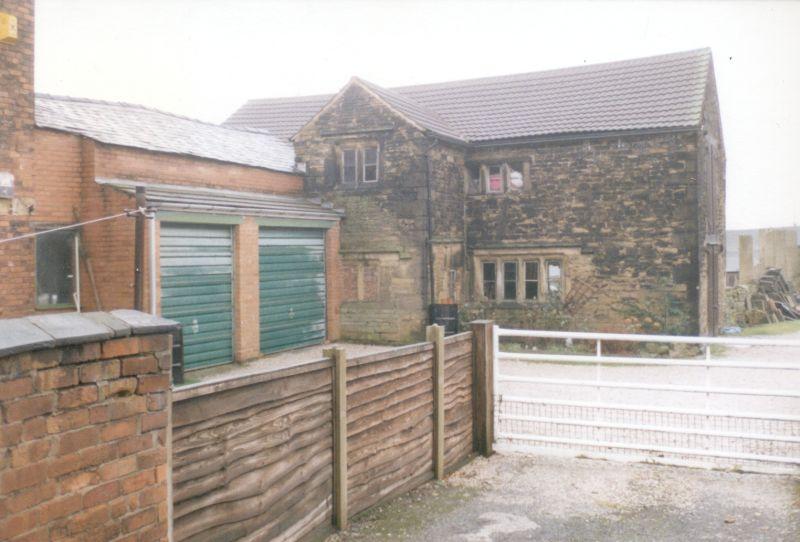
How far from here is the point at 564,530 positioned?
5598 millimetres

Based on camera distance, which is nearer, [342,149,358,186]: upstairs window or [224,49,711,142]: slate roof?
[224,49,711,142]: slate roof

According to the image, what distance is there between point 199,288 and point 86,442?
462 inches

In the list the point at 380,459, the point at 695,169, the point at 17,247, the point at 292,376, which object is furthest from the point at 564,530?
the point at 695,169

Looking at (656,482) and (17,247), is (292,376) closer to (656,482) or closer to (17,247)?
(656,482)

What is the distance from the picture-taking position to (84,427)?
9.62 ft

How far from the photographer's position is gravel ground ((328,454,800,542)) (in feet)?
18.0

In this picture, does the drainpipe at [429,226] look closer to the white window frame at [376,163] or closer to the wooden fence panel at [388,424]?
the white window frame at [376,163]

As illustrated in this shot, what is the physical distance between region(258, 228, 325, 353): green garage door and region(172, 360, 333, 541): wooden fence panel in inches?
438

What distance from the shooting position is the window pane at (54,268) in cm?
1358

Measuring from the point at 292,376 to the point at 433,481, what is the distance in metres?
2.54

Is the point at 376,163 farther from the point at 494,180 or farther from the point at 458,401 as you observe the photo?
the point at 458,401

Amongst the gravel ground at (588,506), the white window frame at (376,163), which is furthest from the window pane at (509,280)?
the gravel ground at (588,506)

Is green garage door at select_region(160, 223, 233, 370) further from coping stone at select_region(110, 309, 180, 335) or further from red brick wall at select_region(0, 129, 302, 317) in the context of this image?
coping stone at select_region(110, 309, 180, 335)

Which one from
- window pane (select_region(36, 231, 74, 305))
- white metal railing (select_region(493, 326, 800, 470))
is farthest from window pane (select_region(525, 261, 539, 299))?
window pane (select_region(36, 231, 74, 305))
